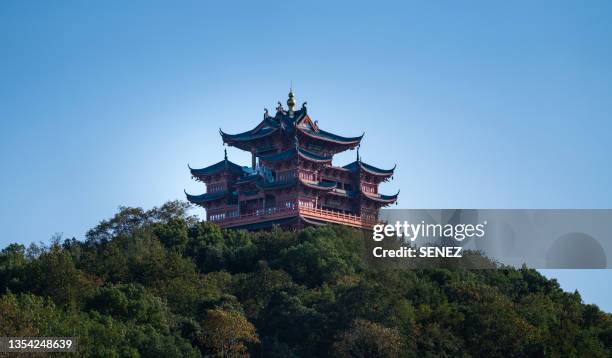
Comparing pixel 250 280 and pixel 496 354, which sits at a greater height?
pixel 250 280

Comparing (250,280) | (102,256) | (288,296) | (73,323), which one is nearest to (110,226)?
(102,256)

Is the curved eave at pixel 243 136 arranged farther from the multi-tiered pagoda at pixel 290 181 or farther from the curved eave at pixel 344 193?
the curved eave at pixel 344 193

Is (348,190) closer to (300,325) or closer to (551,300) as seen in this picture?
(551,300)

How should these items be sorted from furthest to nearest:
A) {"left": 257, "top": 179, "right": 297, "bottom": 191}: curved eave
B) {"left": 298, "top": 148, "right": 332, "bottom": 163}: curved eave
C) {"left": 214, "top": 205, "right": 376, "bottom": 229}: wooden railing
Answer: {"left": 298, "top": 148, "right": 332, "bottom": 163}: curved eave < {"left": 257, "top": 179, "right": 297, "bottom": 191}: curved eave < {"left": 214, "top": 205, "right": 376, "bottom": 229}: wooden railing

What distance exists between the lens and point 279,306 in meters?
49.9

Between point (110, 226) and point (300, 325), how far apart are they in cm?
1787

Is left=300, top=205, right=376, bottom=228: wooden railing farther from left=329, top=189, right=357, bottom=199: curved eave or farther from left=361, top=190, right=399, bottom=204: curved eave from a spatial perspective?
left=361, top=190, right=399, bottom=204: curved eave

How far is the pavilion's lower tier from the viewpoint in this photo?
6512 centimetres

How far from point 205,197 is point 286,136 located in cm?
577

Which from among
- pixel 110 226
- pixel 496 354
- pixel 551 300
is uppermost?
pixel 110 226

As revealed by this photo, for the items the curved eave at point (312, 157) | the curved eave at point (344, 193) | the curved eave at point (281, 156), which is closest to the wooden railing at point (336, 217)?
the curved eave at point (344, 193)

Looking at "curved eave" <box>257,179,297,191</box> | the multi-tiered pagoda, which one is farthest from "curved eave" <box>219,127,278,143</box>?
"curved eave" <box>257,179,297,191</box>

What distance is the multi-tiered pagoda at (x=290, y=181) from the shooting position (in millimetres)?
66125

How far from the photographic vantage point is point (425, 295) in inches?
2079
